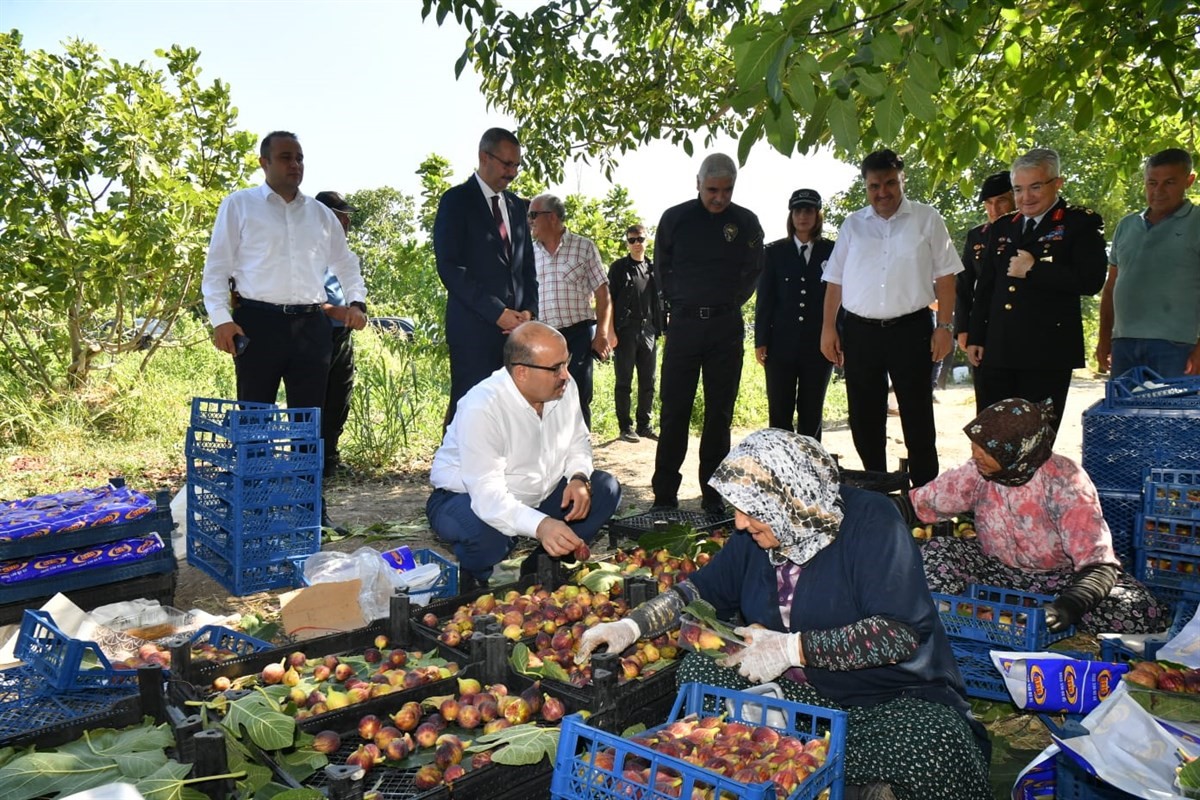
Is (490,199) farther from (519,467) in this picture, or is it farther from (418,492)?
(418,492)

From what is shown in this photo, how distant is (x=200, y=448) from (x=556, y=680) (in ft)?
8.68

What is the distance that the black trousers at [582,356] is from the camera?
614 centimetres

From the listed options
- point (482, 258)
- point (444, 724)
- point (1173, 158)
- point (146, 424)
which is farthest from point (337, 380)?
point (1173, 158)

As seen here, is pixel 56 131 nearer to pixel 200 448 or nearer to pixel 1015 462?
pixel 200 448

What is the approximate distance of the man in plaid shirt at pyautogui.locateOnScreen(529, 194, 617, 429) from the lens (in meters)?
6.24

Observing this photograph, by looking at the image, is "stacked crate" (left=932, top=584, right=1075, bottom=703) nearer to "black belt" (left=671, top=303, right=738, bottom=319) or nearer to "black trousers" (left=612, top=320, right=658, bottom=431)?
"black belt" (left=671, top=303, right=738, bottom=319)

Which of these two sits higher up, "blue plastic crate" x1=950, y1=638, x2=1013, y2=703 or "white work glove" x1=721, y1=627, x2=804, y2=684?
"white work glove" x1=721, y1=627, x2=804, y2=684

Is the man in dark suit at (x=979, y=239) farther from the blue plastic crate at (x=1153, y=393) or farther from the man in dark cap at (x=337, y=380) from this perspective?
the man in dark cap at (x=337, y=380)

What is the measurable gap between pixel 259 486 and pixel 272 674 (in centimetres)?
168

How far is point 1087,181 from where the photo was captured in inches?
751

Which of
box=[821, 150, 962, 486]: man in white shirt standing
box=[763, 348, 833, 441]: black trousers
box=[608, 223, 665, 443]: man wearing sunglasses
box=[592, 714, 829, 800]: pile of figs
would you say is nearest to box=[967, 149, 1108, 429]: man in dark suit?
box=[821, 150, 962, 486]: man in white shirt standing

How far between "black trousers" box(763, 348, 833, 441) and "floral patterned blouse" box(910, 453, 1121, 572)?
202 cm

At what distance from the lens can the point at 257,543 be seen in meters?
4.04

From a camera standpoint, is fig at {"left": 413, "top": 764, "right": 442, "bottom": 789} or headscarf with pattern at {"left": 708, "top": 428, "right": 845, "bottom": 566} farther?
headscarf with pattern at {"left": 708, "top": 428, "right": 845, "bottom": 566}
